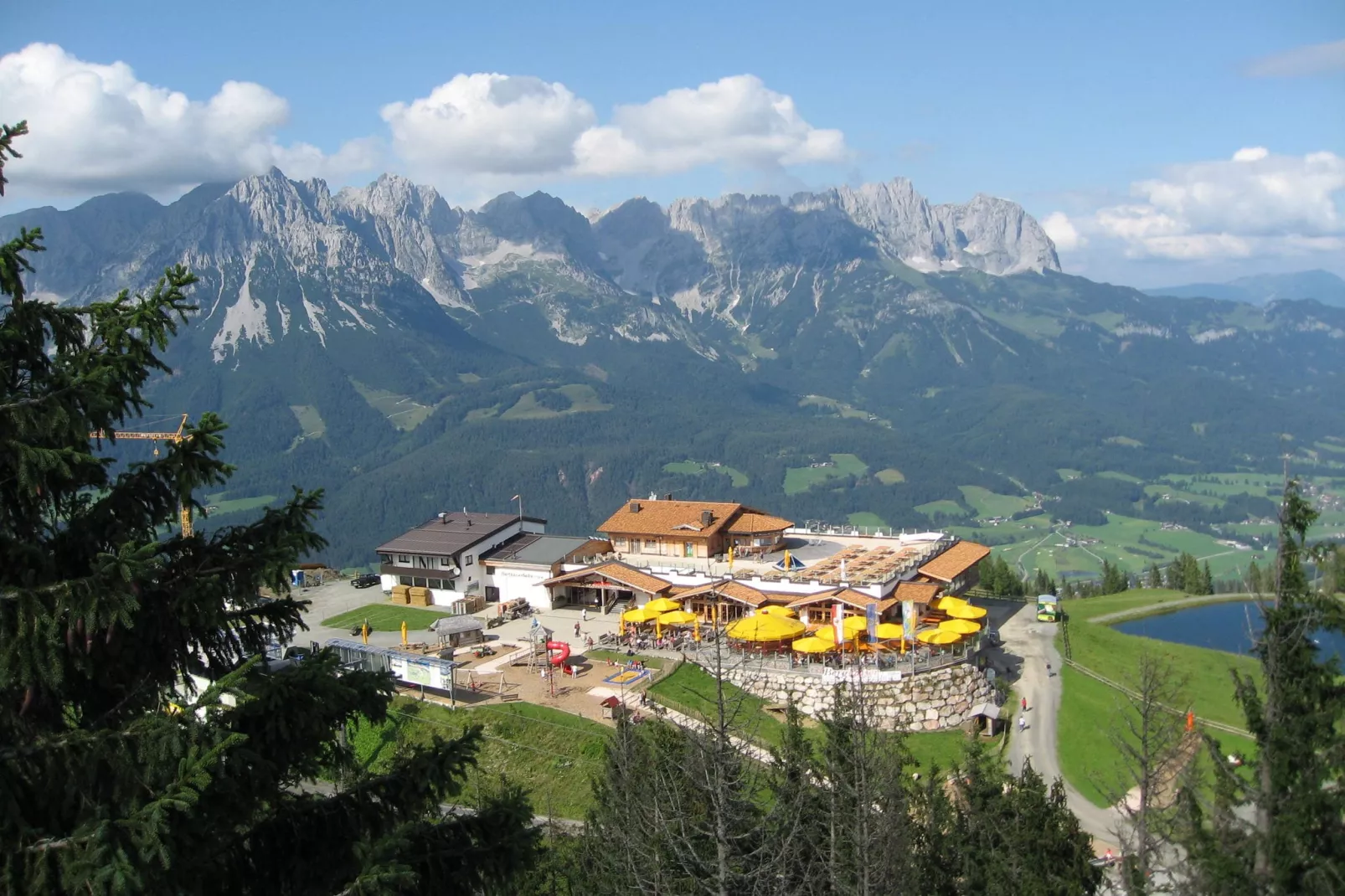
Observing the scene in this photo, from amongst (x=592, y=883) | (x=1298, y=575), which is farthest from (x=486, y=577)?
(x=1298, y=575)

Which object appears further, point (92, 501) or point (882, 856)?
point (882, 856)

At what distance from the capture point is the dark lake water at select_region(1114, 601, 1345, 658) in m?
57.5

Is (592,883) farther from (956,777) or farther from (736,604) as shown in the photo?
(736,604)

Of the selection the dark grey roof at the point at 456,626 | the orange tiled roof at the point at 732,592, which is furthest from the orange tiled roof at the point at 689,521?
the dark grey roof at the point at 456,626

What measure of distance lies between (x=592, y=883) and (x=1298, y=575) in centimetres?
1687

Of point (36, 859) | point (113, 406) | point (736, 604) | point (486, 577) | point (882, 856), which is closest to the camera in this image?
point (36, 859)

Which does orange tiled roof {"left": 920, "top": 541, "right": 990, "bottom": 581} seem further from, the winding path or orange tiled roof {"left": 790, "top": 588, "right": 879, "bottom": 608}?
orange tiled roof {"left": 790, "top": 588, "right": 879, "bottom": 608}

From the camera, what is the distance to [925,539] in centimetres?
6550

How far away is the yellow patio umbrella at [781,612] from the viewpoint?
47750mm

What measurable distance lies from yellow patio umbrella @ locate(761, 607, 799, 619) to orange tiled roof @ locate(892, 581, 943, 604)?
5431 mm

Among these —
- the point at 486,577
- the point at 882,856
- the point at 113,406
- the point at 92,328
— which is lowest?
the point at 486,577

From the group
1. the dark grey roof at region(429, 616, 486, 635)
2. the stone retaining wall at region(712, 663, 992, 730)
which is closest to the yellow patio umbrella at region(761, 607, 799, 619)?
the stone retaining wall at region(712, 663, 992, 730)

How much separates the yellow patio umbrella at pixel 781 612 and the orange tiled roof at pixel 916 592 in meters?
5.43

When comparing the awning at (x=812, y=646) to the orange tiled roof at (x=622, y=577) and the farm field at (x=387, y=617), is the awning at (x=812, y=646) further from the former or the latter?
the farm field at (x=387, y=617)
